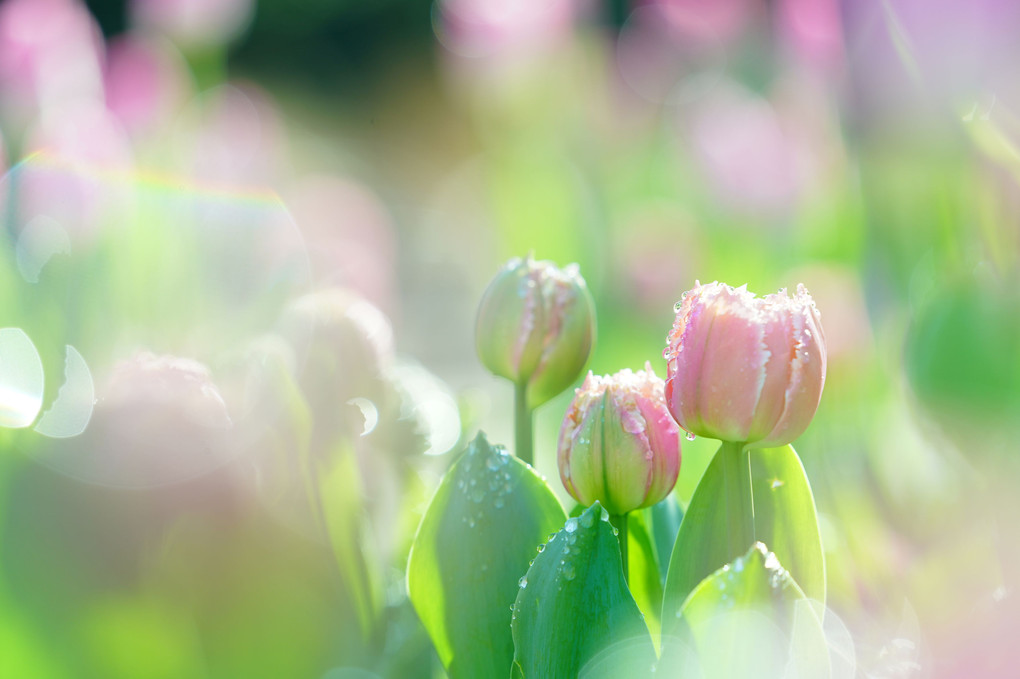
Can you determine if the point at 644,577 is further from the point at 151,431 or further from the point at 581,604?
the point at 151,431

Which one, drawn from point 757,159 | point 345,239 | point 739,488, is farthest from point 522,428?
point 345,239

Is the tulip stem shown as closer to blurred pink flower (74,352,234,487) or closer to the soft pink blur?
blurred pink flower (74,352,234,487)

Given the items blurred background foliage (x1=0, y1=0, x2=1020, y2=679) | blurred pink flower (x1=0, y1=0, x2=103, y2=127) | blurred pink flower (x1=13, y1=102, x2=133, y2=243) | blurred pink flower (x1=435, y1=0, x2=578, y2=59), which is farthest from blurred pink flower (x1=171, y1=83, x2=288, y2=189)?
blurred pink flower (x1=435, y1=0, x2=578, y2=59)

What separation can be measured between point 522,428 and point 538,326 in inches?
2.8

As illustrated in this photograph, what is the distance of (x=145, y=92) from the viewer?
1510mm

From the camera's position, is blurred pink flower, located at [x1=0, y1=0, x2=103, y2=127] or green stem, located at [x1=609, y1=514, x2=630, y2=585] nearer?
green stem, located at [x1=609, y1=514, x2=630, y2=585]

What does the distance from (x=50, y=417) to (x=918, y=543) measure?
667 mm

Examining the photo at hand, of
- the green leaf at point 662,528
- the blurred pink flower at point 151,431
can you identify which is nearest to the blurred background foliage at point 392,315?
the blurred pink flower at point 151,431

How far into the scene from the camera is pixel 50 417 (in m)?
0.49

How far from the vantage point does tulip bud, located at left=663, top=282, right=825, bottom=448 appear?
36 centimetres

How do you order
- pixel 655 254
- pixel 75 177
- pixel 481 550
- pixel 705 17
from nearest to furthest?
pixel 481 550
pixel 75 177
pixel 655 254
pixel 705 17

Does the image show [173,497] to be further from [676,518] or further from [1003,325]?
[1003,325]

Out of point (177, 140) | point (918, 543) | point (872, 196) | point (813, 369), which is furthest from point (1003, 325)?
point (177, 140)

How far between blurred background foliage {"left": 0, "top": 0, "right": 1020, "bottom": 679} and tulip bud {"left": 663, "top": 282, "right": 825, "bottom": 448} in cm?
15
